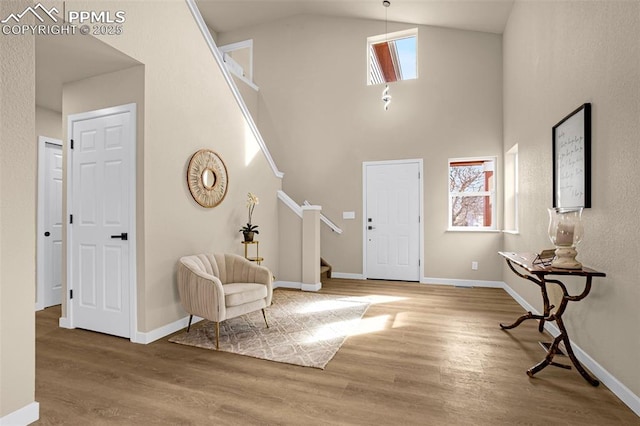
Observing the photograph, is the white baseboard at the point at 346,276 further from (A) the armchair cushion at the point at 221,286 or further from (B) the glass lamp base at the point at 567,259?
(B) the glass lamp base at the point at 567,259

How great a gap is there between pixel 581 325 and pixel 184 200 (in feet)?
12.4

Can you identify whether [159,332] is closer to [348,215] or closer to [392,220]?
[348,215]

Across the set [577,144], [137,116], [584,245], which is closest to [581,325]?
[584,245]

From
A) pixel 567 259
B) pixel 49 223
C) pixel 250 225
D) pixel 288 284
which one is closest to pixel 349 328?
pixel 250 225

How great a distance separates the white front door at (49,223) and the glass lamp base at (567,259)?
5.53 meters

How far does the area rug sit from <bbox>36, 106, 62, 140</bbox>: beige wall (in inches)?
129

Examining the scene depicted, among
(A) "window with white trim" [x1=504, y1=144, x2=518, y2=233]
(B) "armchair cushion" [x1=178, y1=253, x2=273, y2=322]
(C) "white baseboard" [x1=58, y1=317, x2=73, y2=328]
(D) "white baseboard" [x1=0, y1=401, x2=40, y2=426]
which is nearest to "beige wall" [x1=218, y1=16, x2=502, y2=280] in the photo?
(A) "window with white trim" [x1=504, y1=144, x2=518, y2=233]

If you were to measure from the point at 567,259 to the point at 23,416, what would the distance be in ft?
11.6

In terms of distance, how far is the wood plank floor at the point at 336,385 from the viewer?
74.6 inches

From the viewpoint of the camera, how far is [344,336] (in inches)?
124

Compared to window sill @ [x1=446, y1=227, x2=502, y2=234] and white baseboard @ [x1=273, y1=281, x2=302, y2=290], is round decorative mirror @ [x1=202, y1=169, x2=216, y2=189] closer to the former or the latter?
white baseboard @ [x1=273, y1=281, x2=302, y2=290]

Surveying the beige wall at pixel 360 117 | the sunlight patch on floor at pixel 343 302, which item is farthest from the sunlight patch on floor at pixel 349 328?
the beige wall at pixel 360 117

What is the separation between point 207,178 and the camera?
3.77 meters

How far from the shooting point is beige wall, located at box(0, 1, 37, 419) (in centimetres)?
174
